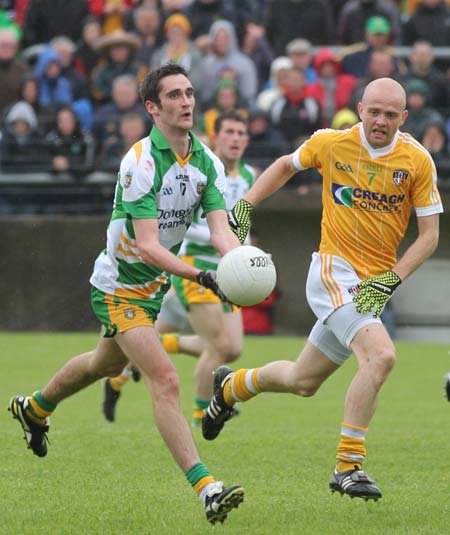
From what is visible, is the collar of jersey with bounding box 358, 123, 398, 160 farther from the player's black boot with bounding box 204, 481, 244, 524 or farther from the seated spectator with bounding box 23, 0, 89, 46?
the seated spectator with bounding box 23, 0, 89, 46

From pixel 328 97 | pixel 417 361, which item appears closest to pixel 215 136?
pixel 417 361

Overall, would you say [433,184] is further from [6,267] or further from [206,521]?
[6,267]

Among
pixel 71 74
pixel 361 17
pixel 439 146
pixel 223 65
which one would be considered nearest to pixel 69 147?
pixel 71 74

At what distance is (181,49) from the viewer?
60.4 feet

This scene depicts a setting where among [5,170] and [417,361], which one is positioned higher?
[5,170]

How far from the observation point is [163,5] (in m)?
20.3

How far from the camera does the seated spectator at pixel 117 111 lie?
18.1m

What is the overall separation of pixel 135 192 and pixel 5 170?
1158 centimetres

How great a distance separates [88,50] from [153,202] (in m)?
13.2

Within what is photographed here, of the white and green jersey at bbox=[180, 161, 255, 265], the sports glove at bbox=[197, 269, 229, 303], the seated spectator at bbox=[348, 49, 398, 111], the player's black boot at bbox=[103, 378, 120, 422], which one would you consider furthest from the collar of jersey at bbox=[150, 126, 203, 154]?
the seated spectator at bbox=[348, 49, 398, 111]

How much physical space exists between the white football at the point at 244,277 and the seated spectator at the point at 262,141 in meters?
10.7

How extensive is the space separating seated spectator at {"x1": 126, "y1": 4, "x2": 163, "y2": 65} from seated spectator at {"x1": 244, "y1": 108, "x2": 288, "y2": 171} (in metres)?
2.24

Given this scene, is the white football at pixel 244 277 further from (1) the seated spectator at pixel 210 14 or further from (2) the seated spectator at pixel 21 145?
(1) the seated spectator at pixel 210 14

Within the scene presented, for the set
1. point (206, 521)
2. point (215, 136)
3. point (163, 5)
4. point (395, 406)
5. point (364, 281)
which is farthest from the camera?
point (163, 5)
